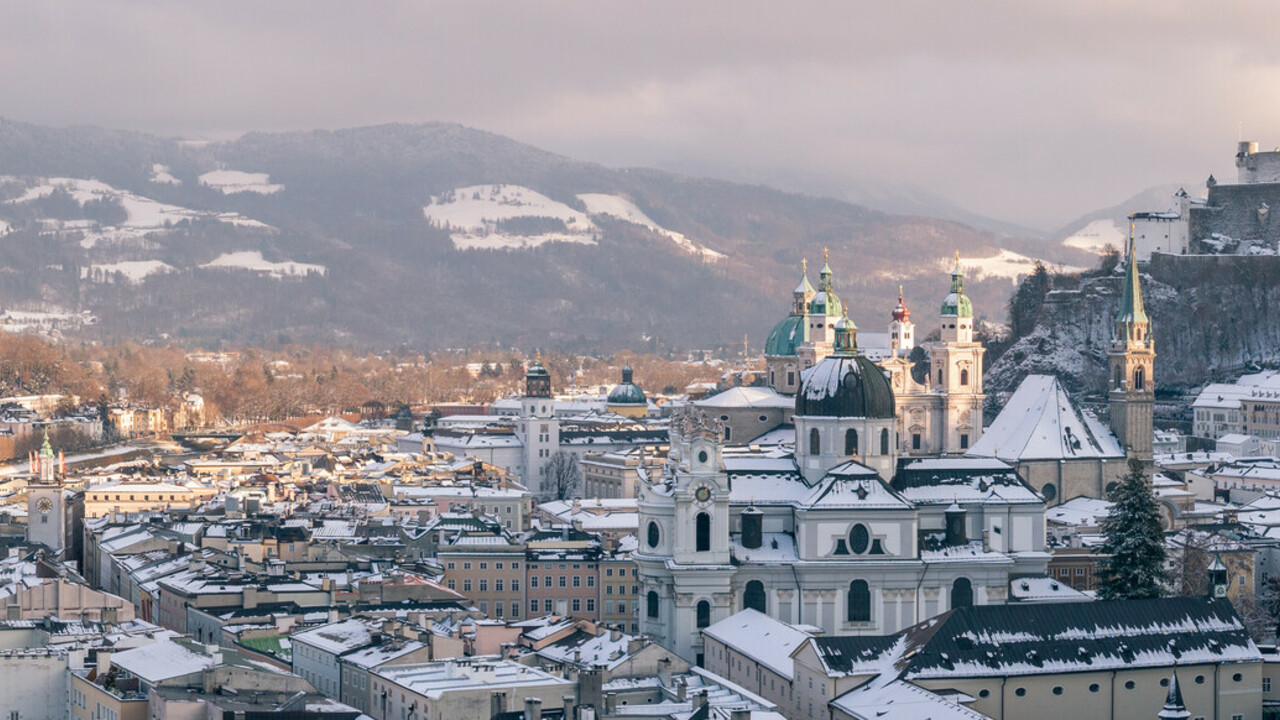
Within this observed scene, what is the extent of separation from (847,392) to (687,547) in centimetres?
961

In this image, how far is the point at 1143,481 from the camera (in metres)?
97.9

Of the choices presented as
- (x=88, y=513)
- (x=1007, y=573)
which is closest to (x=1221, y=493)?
(x=1007, y=573)

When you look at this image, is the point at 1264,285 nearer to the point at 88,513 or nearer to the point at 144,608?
the point at 88,513

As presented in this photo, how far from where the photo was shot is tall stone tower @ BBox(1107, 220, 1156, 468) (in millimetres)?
125750

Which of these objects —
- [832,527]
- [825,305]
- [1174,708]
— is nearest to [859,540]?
[832,527]

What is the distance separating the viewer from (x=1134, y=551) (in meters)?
94.5

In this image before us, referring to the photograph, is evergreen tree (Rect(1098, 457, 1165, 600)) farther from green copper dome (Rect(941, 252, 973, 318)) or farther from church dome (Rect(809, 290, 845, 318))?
green copper dome (Rect(941, 252, 973, 318))

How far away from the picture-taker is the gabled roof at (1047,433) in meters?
123

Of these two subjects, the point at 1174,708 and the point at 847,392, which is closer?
the point at 1174,708

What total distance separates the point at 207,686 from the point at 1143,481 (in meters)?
45.2

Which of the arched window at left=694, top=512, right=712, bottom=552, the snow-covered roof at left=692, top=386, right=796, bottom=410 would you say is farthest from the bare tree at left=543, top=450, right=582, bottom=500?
the arched window at left=694, top=512, right=712, bottom=552

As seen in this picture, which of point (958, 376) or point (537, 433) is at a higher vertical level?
point (958, 376)

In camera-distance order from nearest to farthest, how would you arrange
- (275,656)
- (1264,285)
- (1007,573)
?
1. (275,656)
2. (1007,573)
3. (1264,285)

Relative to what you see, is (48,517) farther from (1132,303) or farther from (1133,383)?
(1132,303)
